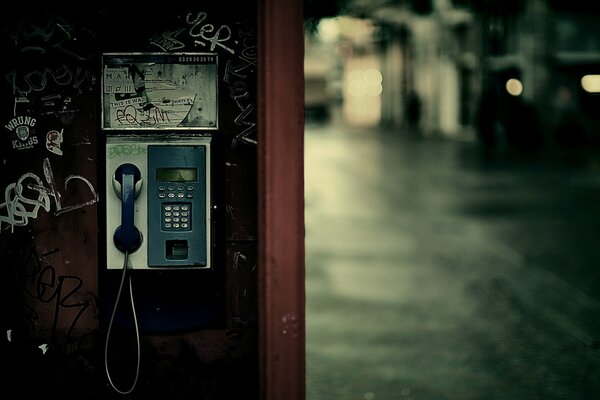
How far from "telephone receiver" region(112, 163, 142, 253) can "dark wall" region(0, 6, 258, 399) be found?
15 centimetres

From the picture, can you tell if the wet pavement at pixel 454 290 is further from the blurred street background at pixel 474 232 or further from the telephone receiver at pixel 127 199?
the telephone receiver at pixel 127 199

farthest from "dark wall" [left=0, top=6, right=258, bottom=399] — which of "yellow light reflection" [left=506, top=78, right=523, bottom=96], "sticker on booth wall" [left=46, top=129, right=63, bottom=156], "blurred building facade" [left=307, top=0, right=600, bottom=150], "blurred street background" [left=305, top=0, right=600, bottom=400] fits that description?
"yellow light reflection" [left=506, top=78, right=523, bottom=96]

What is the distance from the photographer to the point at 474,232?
42.7ft

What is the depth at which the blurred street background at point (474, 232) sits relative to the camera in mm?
6840

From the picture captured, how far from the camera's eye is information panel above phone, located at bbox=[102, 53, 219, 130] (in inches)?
180

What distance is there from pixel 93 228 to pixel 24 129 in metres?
0.56

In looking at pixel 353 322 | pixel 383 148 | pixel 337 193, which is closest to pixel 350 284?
pixel 353 322

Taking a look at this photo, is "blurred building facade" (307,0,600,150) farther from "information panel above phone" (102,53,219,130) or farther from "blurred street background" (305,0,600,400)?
"information panel above phone" (102,53,219,130)

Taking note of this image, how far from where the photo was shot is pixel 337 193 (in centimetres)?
1816

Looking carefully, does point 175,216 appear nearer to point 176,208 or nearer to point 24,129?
point 176,208

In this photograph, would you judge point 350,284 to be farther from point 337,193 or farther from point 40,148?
point 337,193

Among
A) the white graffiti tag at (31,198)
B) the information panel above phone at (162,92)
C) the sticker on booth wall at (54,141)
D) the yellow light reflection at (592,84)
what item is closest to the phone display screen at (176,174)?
the information panel above phone at (162,92)

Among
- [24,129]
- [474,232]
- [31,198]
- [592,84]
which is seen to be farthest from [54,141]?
[592,84]

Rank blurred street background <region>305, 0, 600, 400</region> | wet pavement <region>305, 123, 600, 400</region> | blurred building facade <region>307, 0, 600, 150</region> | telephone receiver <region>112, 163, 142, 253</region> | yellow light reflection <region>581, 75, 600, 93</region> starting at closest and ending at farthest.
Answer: telephone receiver <region>112, 163, 142, 253</region> → wet pavement <region>305, 123, 600, 400</region> → blurred street background <region>305, 0, 600, 400</region> → blurred building facade <region>307, 0, 600, 150</region> → yellow light reflection <region>581, 75, 600, 93</region>
